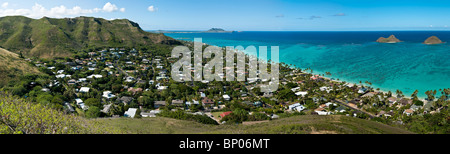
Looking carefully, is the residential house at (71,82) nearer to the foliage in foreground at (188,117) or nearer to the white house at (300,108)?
the foliage in foreground at (188,117)

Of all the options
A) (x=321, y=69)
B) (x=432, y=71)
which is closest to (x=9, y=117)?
(x=321, y=69)

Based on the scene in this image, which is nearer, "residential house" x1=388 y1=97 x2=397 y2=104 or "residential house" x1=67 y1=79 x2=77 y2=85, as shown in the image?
"residential house" x1=388 y1=97 x2=397 y2=104

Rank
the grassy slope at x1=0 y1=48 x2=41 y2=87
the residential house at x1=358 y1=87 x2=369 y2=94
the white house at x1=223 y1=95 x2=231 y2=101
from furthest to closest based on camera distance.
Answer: the residential house at x1=358 y1=87 x2=369 y2=94 < the white house at x1=223 y1=95 x2=231 y2=101 < the grassy slope at x1=0 y1=48 x2=41 y2=87

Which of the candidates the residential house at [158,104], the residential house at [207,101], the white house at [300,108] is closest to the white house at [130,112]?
the residential house at [158,104]

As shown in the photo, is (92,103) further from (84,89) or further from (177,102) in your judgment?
(177,102)

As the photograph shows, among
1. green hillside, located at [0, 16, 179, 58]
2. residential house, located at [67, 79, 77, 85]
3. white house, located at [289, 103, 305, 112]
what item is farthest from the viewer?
green hillside, located at [0, 16, 179, 58]

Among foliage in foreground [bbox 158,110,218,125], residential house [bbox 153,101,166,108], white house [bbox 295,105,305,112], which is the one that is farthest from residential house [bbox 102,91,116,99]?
white house [bbox 295,105,305,112]

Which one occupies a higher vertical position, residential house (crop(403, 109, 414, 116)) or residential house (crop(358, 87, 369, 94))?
residential house (crop(358, 87, 369, 94))

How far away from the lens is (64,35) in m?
75.6

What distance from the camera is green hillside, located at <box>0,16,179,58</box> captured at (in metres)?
64.2

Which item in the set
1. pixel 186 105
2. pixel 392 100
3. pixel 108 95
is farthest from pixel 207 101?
pixel 392 100

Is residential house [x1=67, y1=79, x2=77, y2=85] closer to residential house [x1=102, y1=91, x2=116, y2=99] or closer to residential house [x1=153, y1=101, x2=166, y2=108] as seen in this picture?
residential house [x1=102, y1=91, x2=116, y2=99]

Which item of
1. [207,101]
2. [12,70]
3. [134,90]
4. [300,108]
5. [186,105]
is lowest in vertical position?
[300,108]

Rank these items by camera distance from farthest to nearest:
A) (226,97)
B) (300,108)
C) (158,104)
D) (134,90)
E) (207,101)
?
(134,90)
(226,97)
(207,101)
(158,104)
(300,108)
